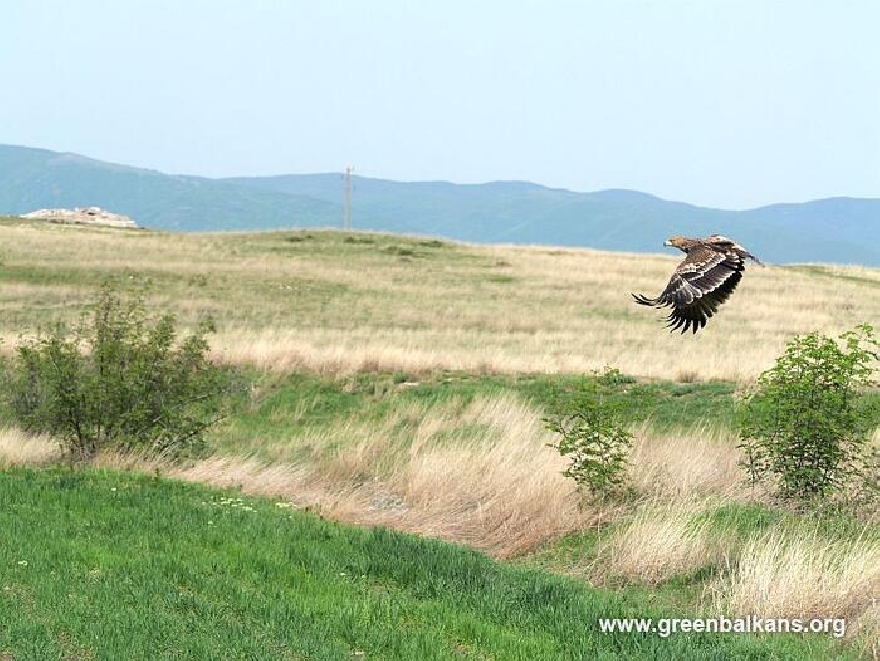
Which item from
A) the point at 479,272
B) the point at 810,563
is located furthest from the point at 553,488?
the point at 479,272

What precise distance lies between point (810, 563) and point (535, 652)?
3.03 meters

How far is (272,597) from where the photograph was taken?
715 centimetres

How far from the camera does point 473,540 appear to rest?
1098 centimetres

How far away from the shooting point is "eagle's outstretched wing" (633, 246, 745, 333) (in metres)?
4.10

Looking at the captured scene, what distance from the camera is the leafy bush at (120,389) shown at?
1465 cm

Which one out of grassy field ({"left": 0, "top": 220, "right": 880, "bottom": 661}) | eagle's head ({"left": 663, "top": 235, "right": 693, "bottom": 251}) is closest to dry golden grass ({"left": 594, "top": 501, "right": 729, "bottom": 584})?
grassy field ({"left": 0, "top": 220, "right": 880, "bottom": 661})

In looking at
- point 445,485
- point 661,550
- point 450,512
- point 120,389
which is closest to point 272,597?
point 661,550

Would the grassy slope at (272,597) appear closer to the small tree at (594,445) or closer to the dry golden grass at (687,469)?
the small tree at (594,445)

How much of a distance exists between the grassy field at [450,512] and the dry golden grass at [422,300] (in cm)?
24

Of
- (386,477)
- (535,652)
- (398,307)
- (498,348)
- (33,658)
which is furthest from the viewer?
(398,307)

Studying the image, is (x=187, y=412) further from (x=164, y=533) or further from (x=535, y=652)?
(x=535, y=652)

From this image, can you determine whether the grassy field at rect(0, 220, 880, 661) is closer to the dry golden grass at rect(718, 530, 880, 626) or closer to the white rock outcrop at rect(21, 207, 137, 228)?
the dry golden grass at rect(718, 530, 880, 626)

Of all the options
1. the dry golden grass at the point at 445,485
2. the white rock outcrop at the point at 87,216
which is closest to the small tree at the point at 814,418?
the dry golden grass at the point at 445,485

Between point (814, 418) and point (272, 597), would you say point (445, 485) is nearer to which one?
point (814, 418)
